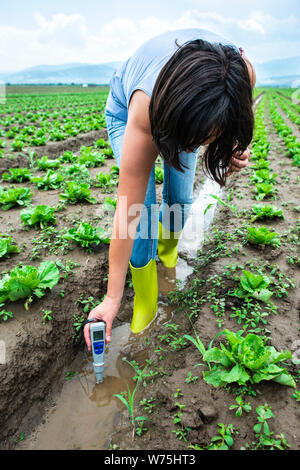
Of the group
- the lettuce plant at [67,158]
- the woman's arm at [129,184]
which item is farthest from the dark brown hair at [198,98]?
the lettuce plant at [67,158]

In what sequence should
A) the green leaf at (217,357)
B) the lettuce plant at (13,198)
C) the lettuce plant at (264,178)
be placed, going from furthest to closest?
the lettuce plant at (264,178) < the lettuce plant at (13,198) < the green leaf at (217,357)

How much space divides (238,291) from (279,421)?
2.95 ft

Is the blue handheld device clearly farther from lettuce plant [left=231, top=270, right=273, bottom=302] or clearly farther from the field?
lettuce plant [left=231, top=270, right=273, bottom=302]

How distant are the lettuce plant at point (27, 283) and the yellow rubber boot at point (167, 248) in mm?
1113

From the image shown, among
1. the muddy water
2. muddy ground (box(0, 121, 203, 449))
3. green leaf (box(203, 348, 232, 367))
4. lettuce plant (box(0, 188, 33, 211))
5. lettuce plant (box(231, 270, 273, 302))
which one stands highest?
lettuce plant (box(0, 188, 33, 211))

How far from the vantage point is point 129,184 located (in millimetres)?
1288

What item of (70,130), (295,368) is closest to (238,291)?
(295,368)

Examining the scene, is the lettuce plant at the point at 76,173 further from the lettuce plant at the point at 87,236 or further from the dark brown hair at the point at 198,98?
the dark brown hair at the point at 198,98

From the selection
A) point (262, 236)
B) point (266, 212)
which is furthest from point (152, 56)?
point (266, 212)

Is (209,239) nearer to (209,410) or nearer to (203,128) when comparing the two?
(209,410)

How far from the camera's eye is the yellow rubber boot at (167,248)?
281 centimetres

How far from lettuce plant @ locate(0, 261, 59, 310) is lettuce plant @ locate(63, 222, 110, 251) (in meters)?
0.54

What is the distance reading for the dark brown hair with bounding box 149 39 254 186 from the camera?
3.19 feet

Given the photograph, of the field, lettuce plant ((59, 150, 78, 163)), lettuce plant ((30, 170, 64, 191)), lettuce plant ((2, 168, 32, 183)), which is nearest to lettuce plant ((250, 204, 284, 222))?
the field
